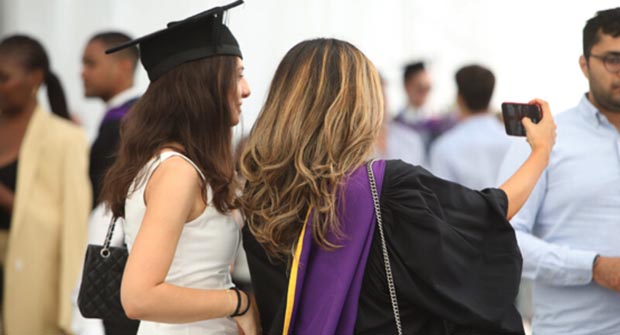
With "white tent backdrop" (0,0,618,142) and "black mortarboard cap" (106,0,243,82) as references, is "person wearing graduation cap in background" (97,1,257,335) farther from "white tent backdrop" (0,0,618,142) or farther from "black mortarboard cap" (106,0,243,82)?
"white tent backdrop" (0,0,618,142)

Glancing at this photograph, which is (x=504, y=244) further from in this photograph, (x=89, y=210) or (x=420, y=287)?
(x=89, y=210)

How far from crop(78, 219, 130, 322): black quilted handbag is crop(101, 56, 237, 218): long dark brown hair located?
0.22 meters

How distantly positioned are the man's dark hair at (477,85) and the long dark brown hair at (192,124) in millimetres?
3595

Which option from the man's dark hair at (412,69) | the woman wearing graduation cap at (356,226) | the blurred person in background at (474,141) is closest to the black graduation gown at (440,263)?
the woman wearing graduation cap at (356,226)

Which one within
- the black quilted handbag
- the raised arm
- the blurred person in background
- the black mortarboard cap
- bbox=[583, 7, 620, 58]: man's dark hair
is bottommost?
the blurred person in background

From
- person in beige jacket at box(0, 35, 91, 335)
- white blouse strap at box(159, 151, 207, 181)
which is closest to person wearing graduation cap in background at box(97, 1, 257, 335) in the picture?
white blouse strap at box(159, 151, 207, 181)

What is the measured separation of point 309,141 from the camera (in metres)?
2.53

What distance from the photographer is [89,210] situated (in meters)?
4.78

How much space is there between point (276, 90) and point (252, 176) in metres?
0.24

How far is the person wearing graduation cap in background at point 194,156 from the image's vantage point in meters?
2.59

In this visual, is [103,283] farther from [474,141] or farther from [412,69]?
[412,69]

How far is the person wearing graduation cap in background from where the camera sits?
2.59 meters

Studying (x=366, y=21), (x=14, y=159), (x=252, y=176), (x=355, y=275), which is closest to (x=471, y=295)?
(x=355, y=275)

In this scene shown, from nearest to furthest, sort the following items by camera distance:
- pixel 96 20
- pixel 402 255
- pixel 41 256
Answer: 1. pixel 402 255
2. pixel 41 256
3. pixel 96 20
